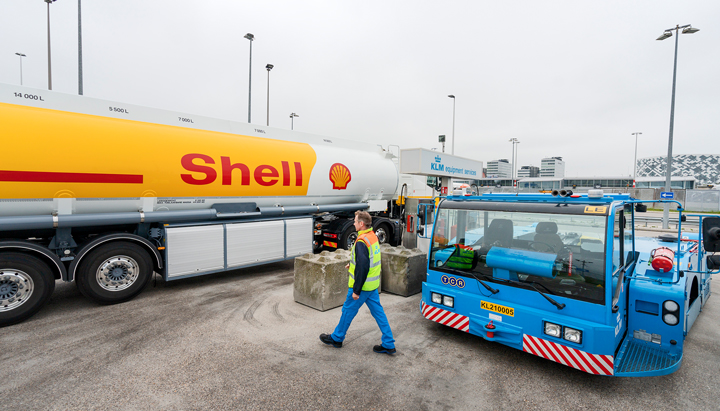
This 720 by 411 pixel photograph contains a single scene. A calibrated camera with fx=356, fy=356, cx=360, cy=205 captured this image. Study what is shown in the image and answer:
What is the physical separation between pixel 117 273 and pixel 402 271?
16.9 ft

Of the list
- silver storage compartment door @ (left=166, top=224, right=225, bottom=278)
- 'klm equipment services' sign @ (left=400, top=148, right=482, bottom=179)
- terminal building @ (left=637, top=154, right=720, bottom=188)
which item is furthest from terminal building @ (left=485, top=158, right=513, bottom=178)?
silver storage compartment door @ (left=166, top=224, right=225, bottom=278)

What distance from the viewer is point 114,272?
6.27m

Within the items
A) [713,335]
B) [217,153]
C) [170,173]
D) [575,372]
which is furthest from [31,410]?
[713,335]

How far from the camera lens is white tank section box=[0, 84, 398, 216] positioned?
5.39 meters

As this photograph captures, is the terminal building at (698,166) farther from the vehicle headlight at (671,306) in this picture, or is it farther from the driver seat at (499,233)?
the driver seat at (499,233)

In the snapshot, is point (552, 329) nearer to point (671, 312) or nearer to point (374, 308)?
point (671, 312)

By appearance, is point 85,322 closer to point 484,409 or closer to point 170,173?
point 170,173

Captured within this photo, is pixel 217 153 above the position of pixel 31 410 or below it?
above

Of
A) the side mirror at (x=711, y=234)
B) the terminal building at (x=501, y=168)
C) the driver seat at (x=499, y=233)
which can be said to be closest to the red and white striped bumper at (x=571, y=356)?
the driver seat at (x=499, y=233)

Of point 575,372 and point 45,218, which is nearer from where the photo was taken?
point 575,372

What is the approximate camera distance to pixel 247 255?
315 inches

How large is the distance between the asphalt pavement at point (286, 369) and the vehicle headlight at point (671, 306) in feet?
→ 2.69

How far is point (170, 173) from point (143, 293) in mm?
2443

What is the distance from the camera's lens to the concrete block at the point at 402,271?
22.6ft
